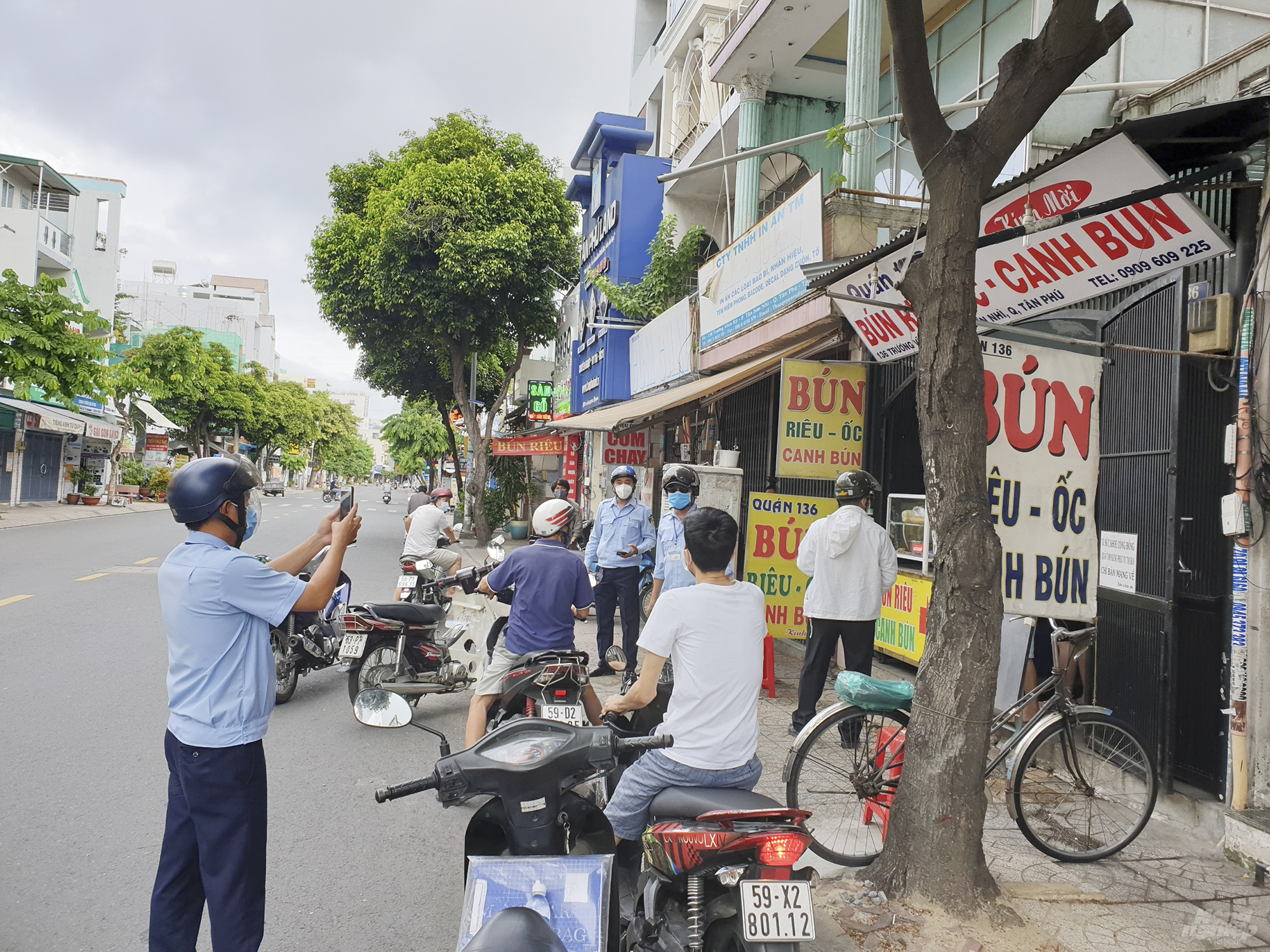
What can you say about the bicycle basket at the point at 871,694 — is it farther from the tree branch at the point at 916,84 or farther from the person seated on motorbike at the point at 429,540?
the person seated on motorbike at the point at 429,540

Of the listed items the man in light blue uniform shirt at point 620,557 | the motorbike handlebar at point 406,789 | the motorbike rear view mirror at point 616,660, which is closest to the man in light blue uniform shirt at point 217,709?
the motorbike handlebar at point 406,789

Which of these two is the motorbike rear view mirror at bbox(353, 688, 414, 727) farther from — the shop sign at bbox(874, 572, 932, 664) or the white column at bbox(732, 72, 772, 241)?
the white column at bbox(732, 72, 772, 241)

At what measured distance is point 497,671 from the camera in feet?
15.4

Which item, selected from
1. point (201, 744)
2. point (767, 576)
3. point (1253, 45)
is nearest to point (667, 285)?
point (767, 576)

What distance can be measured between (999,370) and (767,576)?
10.7 feet

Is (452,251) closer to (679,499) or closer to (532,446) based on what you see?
(532,446)

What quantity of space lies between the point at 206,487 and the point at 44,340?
2030cm

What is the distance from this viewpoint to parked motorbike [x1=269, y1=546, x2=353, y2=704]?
6.64m

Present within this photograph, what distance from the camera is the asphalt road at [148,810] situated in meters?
3.43

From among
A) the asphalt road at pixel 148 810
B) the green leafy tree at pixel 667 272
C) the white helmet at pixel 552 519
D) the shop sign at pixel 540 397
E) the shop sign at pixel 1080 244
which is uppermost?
the green leafy tree at pixel 667 272

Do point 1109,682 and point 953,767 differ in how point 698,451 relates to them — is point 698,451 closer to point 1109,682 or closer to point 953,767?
point 1109,682

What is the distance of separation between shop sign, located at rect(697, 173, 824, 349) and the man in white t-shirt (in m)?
5.91

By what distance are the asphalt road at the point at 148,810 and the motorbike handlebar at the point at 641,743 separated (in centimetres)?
140

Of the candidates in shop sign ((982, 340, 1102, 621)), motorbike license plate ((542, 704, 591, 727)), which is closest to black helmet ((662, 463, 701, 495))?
shop sign ((982, 340, 1102, 621))
